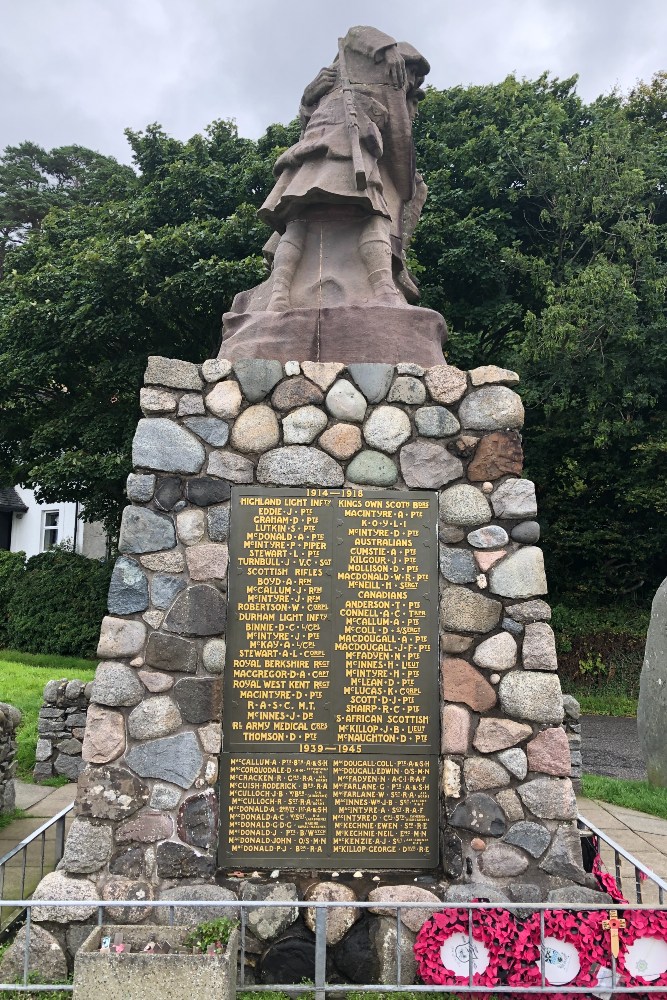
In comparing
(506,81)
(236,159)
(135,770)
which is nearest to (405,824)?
(135,770)

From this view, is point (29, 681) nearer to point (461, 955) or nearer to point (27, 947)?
point (27, 947)

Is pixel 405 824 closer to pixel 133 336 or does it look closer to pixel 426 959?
pixel 426 959

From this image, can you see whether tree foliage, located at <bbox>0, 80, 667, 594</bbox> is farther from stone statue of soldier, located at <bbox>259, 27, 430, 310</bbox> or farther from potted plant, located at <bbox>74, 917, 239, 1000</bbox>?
potted plant, located at <bbox>74, 917, 239, 1000</bbox>

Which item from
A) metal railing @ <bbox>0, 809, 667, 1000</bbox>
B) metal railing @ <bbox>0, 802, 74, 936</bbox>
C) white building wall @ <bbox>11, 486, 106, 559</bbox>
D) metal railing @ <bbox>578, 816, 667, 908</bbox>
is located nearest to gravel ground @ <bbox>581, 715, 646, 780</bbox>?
metal railing @ <bbox>578, 816, 667, 908</bbox>

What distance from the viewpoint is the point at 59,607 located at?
15.7 metres

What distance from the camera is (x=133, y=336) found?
46.9 ft

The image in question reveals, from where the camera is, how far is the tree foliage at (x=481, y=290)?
42.9 feet

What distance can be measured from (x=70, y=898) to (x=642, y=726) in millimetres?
6548

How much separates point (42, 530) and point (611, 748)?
67.1 feet

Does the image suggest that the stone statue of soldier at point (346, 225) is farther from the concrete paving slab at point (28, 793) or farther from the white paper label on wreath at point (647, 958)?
the concrete paving slab at point (28, 793)

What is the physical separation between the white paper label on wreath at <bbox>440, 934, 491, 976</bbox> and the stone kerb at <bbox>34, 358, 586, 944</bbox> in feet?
0.96

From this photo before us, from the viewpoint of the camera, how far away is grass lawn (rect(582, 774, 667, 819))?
720 centimetres

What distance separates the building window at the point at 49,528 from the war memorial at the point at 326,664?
23.1 m

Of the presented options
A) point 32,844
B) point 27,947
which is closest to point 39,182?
point 32,844
